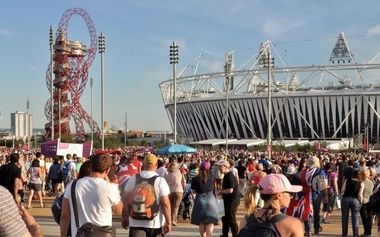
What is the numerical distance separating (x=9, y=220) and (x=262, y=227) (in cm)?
161

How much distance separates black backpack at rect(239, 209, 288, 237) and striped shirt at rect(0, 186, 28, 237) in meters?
1.43

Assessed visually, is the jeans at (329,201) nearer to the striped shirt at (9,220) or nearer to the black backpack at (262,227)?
the black backpack at (262,227)

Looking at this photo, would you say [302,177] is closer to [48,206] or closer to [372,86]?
[48,206]

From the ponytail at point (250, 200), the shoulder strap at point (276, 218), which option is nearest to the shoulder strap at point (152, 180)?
the ponytail at point (250, 200)

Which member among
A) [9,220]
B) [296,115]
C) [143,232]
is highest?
[296,115]

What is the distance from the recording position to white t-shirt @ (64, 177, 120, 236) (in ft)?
17.4

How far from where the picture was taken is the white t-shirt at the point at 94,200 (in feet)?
17.4

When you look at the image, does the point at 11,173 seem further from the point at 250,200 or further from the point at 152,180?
the point at 250,200

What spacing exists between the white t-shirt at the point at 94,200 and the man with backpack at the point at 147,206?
91 centimetres

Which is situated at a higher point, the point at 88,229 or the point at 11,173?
the point at 11,173

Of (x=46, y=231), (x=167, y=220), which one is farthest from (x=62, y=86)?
(x=167, y=220)

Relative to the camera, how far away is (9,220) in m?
3.63

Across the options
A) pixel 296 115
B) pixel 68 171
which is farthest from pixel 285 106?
pixel 68 171

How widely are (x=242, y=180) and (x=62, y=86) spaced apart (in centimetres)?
6804
